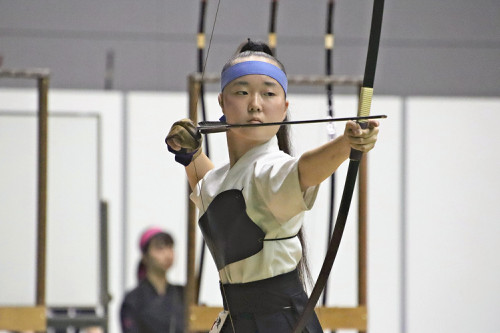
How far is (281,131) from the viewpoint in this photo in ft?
4.78

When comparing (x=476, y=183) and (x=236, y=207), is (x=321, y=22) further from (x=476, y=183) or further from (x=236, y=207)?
(x=236, y=207)

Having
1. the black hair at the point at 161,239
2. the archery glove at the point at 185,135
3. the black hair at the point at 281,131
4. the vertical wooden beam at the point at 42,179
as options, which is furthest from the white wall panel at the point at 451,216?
the archery glove at the point at 185,135

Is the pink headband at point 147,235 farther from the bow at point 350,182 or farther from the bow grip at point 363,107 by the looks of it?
the bow grip at point 363,107

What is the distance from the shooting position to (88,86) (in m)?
3.41

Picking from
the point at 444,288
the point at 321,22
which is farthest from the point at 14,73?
the point at 444,288

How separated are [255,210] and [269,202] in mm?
33

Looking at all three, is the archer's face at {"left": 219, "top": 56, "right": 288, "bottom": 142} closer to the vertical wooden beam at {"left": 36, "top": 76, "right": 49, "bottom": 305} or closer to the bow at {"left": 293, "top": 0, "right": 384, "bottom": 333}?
the bow at {"left": 293, "top": 0, "right": 384, "bottom": 333}

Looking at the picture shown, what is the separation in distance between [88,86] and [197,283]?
123 centimetres

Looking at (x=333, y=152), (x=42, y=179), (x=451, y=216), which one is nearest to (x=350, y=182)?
(x=333, y=152)

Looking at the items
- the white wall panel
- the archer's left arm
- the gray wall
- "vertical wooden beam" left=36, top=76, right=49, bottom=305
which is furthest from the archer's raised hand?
the white wall panel

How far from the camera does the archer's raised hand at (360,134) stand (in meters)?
1.10

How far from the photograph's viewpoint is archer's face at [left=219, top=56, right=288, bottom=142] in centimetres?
132

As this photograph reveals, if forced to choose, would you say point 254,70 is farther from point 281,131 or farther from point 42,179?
point 42,179

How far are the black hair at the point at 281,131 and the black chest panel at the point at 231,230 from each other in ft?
0.33
